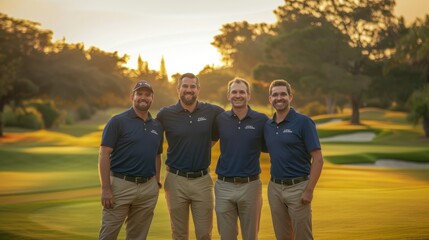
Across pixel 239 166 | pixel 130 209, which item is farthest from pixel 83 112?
pixel 239 166

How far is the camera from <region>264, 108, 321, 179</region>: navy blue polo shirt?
765cm

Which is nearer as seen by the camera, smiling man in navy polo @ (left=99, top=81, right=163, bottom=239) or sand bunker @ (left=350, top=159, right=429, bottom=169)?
smiling man in navy polo @ (left=99, top=81, right=163, bottom=239)

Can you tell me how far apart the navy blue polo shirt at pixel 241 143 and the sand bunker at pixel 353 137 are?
A: 45401 mm

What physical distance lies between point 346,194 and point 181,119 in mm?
8705

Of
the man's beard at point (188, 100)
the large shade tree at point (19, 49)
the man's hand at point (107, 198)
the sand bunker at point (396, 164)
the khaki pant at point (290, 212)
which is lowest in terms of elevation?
the sand bunker at point (396, 164)

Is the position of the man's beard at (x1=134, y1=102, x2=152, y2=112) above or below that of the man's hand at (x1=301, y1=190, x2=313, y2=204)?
above

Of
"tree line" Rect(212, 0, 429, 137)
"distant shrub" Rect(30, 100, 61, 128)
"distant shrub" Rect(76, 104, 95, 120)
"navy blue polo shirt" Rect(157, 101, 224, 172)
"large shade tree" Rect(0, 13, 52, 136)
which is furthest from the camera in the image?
"distant shrub" Rect(76, 104, 95, 120)

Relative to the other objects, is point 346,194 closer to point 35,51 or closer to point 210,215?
point 210,215

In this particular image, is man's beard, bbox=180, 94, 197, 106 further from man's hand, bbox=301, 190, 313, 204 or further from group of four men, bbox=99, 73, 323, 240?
man's hand, bbox=301, 190, 313, 204

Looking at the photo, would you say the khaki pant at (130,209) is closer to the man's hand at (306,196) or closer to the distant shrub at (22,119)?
the man's hand at (306,196)

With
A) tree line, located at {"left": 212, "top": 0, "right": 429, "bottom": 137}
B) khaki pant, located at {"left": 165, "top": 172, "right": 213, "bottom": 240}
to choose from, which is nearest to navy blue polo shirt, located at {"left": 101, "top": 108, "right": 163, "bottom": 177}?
khaki pant, located at {"left": 165, "top": 172, "right": 213, "bottom": 240}

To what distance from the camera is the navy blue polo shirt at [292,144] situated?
25.1 feet

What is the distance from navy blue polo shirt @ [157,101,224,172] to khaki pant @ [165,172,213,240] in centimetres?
18

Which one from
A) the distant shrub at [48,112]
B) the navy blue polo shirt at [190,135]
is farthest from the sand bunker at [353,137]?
the navy blue polo shirt at [190,135]
